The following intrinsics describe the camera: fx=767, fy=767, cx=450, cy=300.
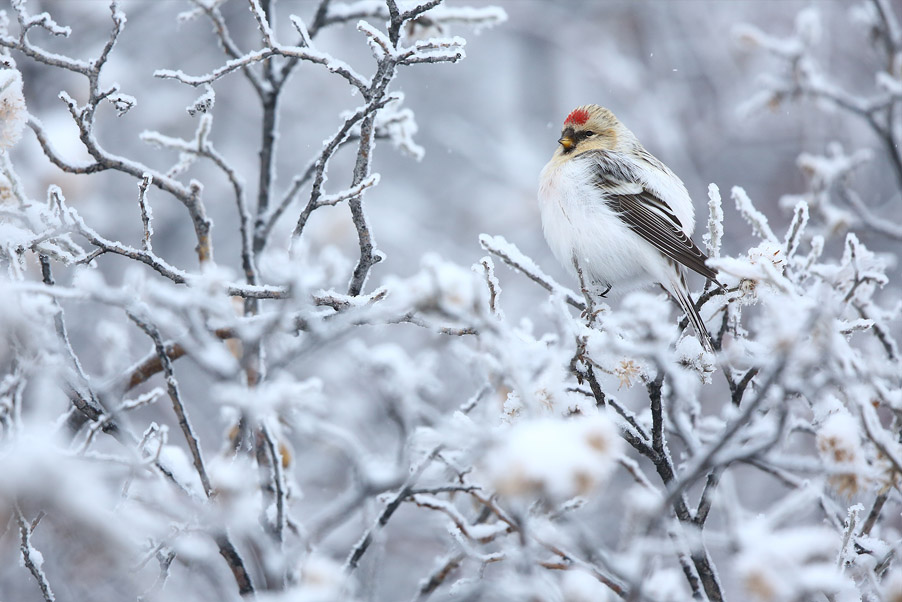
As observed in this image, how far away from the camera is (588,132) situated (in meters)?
4.22

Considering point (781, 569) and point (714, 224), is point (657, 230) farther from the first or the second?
point (781, 569)

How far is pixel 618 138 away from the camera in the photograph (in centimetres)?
424

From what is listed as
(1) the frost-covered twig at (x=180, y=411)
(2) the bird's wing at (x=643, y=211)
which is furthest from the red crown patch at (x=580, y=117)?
(1) the frost-covered twig at (x=180, y=411)

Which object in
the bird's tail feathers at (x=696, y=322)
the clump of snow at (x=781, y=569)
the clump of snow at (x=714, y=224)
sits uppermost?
the clump of snow at (x=714, y=224)

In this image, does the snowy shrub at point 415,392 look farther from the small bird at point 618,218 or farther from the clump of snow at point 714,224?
the small bird at point 618,218

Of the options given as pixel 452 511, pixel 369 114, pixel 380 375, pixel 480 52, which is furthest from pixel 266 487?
pixel 480 52

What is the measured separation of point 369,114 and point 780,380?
1289 millimetres

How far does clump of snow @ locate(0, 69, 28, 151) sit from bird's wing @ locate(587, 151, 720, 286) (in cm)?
241

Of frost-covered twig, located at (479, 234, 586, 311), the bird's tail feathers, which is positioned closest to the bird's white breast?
the bird's tail feathers

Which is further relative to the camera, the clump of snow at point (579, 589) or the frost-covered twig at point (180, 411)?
the frost-covered twig at point (180, 411)

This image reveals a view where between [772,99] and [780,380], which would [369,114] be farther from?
[772,99]

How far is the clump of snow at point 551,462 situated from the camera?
3.66 ft

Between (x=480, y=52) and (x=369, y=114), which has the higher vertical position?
(x=480, y=52)

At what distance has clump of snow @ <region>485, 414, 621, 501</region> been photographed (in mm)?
1115
